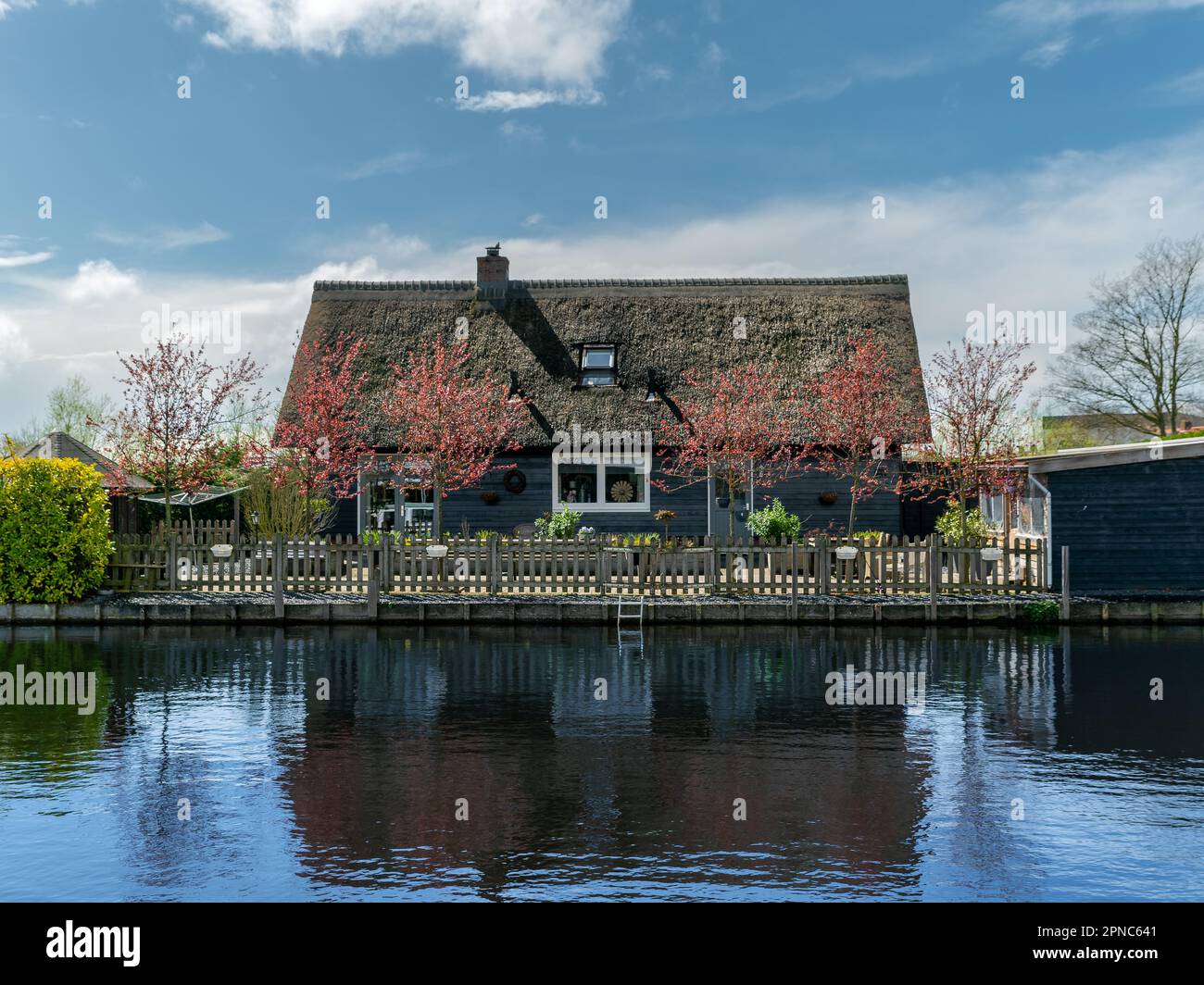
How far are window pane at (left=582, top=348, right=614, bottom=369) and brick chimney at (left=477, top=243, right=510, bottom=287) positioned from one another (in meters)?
4.26

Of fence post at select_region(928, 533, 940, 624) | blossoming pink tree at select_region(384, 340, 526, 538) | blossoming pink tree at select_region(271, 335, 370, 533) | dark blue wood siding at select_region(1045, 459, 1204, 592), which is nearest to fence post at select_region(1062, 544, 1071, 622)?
dark blue wood siding at select_region(1045, 459, 1204, 592)

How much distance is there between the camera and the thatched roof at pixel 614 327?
3023cm

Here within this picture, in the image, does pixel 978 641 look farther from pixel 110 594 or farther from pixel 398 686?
pixel 110 594

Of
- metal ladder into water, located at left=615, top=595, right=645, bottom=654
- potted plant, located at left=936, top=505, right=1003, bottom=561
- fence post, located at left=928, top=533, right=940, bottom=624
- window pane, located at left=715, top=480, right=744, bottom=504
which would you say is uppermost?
window pane, located at left=715, top=480, right=744, bottom=504

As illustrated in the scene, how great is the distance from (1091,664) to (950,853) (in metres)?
9.11

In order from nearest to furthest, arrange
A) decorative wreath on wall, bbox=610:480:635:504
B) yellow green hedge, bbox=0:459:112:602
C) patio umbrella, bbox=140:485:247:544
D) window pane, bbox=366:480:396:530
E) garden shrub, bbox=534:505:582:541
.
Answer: yellow green hedge, bbox=0:459:112:602 → garden shrub, bbox=534:505:582:541 → decorative wreath on wall, bbox=610:480:635:504 → window pane, bbox=366:480:396:530 → patio umbrella, bbox=140:485:247:544

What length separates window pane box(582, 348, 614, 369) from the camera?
30.9 metres

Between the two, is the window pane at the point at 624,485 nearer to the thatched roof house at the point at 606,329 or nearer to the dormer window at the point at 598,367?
the thatched roof house at the point at 606,329

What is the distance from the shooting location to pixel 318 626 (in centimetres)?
1944

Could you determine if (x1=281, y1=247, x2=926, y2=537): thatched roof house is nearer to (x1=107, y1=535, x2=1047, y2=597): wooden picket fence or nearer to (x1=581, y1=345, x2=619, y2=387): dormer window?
(x1=581, y1=345, x2=619, y2=387): dormer window

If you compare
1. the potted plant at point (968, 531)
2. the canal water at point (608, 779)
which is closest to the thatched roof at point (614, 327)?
the potted plant at point (968, 531)

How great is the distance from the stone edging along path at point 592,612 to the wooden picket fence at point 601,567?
97 cm

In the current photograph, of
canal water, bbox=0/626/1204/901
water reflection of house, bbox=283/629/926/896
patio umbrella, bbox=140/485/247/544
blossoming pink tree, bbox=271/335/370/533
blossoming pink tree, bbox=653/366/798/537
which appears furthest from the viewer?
patio umbrella, bbox=140/485/247/544
